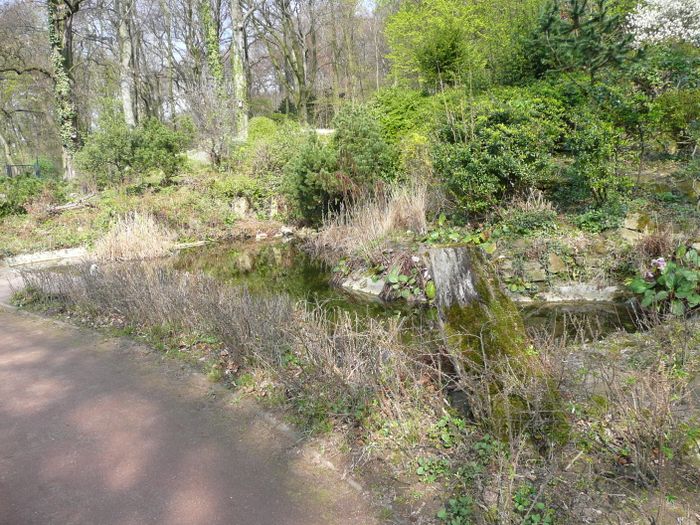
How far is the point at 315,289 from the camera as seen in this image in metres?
8.35

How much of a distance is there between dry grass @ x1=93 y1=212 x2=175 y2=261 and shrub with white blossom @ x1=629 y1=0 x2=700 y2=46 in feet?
45.2

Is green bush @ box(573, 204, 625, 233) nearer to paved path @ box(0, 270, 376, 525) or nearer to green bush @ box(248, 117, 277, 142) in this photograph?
paved path @ box(0, 270, 376, 525)

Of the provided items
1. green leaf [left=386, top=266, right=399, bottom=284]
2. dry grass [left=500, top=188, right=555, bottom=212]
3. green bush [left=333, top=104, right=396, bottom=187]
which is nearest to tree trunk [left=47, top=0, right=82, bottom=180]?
green bush [left=333, top=104, right=396, bottom=187]

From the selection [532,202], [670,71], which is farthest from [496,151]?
[670,71]

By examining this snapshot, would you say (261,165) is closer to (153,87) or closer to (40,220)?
(40,220)

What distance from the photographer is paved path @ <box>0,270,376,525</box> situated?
2555mm

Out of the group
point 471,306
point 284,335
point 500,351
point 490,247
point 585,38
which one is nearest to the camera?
point 500,351

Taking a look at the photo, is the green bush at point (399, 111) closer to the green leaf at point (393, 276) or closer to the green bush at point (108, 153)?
the green leaf at point (393, 276)

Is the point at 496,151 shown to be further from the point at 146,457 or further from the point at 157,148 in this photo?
the point at 157,148

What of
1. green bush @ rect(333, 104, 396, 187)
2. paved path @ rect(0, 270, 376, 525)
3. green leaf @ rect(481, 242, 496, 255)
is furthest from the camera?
green bush @ rect(333, 104, 396, 187)

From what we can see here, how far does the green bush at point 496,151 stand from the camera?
7914mm

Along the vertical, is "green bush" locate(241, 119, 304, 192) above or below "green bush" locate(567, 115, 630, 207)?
above

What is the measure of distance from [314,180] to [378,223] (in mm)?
2954

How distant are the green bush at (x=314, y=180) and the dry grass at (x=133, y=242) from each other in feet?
11.4
